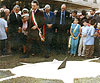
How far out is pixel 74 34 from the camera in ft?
26.5

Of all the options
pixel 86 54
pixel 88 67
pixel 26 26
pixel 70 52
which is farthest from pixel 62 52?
pixel 88 67

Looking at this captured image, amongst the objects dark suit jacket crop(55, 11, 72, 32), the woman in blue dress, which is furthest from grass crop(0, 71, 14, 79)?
the woman in blue dress

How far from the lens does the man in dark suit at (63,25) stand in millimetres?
7910

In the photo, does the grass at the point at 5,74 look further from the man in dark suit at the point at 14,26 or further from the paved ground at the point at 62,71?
the man in dark suit at the point at 14,26

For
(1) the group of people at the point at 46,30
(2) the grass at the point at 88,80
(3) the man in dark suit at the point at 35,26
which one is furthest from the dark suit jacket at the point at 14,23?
(2) the grass at the point at 88,80

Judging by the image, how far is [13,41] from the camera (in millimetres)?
8203

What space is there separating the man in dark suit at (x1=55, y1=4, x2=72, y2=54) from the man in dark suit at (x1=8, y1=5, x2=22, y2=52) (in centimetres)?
136

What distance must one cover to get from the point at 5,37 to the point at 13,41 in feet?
2.62

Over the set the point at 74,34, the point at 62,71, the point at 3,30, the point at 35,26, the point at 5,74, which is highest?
the point at 35,26

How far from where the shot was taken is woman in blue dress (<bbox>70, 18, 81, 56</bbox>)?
800cm

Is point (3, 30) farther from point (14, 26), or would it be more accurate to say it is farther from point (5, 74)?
point (5, 74)

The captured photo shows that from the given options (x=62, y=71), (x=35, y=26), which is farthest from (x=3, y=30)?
(x=62, y=71)

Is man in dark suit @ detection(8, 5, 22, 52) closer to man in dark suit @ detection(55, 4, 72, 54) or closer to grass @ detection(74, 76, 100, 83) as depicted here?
man in dark suit @ detection(55, 4, 72, 54)

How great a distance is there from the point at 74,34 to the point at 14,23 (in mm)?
2183
